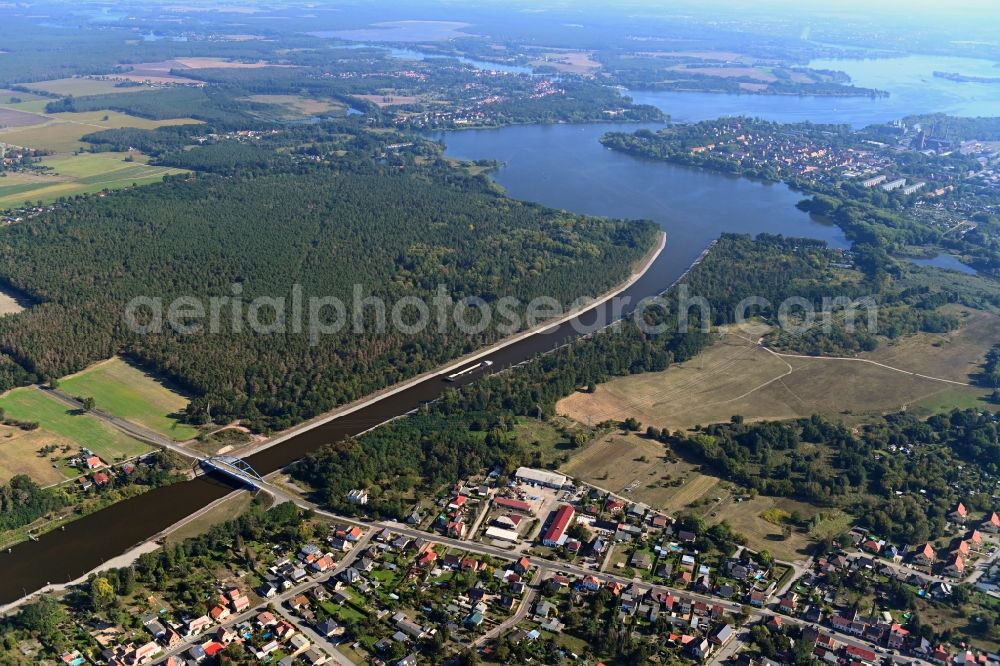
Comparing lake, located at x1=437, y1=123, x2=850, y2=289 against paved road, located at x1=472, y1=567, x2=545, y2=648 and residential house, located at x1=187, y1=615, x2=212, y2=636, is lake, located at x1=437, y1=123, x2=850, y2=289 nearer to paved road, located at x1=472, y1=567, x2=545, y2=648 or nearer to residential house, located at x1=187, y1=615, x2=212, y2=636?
paved road, located at x1=472, y1=567, x2=545, y2=648

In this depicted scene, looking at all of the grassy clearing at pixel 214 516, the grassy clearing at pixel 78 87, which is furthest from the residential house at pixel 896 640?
the grassy clearing at pixel 78 87

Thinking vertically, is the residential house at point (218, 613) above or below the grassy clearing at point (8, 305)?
below

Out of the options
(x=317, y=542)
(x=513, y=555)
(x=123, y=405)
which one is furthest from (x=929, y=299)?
(x=123, y=405)

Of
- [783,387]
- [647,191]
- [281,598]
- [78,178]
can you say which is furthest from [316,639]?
[78,178]

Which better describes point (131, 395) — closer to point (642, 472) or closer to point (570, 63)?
point (642, 472)

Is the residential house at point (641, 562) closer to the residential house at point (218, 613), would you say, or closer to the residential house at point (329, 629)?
the residential house at point (329, 629)
